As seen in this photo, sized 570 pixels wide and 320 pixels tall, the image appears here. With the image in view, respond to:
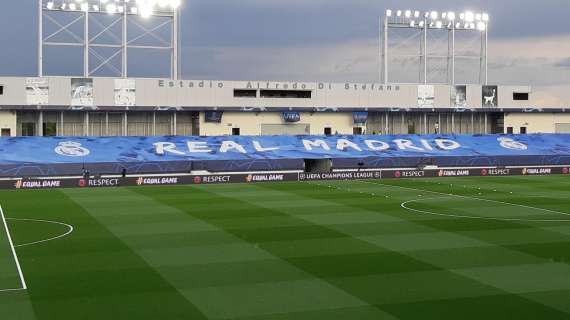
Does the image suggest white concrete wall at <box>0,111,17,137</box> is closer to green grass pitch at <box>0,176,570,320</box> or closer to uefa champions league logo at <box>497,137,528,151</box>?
green grass pitch at <box>0,176,570,320</box>

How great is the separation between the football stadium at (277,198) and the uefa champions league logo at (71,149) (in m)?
0.17

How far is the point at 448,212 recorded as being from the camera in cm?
2981

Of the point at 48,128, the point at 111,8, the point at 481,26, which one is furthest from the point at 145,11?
the point at 481,26

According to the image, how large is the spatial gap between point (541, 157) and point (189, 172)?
28.3 meters

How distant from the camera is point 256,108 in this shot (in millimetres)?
68875

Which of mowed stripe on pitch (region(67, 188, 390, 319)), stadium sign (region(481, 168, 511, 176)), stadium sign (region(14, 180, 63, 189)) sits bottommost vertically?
mowed stripe on pitch (region(67, 188, 390, 319))

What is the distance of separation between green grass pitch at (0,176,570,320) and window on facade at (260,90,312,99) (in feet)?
120

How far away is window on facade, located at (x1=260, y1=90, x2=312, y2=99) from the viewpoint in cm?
7131

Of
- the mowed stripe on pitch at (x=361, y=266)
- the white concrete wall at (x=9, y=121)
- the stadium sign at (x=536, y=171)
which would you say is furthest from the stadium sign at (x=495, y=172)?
the white concrete wall at (x=9, y=121)

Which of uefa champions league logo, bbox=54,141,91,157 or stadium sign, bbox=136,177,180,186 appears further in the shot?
uefa champions league logo, bbox=54,141,91,157

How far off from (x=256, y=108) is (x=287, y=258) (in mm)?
49733

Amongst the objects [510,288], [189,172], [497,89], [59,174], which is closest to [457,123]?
[497,89]

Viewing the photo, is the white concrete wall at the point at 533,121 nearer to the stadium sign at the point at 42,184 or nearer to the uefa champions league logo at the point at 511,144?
the uefa champions league logo at the point at 511,144

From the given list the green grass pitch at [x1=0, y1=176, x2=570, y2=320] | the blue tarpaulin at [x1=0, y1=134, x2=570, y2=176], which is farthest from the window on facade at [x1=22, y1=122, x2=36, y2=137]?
the green grass pitch at [x1=0, y1=176, x2=570, y2=320]
